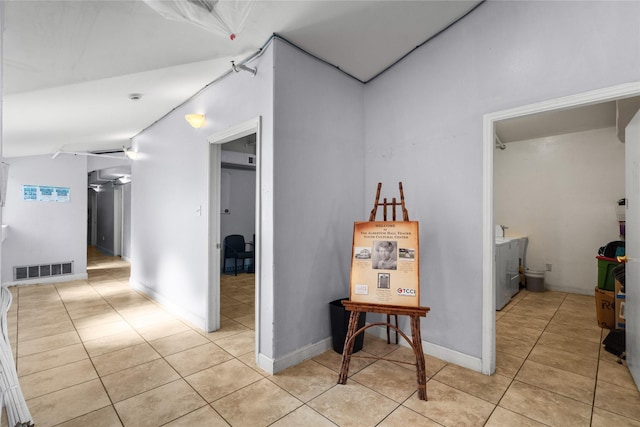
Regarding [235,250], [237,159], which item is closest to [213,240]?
[237,159]

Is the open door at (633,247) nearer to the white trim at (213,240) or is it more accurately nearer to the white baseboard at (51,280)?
the white trim at (213,240)

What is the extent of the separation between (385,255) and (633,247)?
5.70ft

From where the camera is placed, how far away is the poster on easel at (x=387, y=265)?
7.74 ft

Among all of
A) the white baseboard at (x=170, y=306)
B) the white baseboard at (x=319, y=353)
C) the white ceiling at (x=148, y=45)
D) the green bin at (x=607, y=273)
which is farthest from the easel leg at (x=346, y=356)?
the green bin at (x=607, y=273)

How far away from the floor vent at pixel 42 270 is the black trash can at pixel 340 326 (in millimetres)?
5692

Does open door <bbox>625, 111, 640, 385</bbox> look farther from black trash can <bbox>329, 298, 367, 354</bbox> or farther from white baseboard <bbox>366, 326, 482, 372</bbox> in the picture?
black trash can <bbox>329, 298, 367, 354</bbox>

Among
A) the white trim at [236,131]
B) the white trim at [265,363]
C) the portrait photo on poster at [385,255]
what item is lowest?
the white trim at [265,363]

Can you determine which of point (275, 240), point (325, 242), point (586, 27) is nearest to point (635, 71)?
point (586, 27)

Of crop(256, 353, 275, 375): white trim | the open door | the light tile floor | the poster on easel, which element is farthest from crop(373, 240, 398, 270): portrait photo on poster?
the open door

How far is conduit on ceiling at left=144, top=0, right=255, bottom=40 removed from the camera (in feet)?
4.18

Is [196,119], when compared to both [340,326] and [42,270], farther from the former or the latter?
[42,270]

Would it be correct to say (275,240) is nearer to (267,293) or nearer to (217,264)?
(267,293)

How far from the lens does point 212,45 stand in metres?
2.45

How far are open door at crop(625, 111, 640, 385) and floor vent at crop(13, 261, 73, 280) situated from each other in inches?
311
